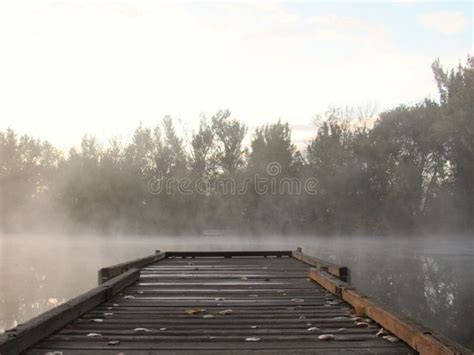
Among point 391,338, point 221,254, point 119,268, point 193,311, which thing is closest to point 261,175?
point 221,254

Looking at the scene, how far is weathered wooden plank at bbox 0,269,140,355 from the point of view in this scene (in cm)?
292

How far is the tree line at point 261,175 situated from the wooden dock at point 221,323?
1059 inches

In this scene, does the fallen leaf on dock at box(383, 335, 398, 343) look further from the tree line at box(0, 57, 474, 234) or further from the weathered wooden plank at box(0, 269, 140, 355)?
the tree line at box(0, 57, 474, 234)

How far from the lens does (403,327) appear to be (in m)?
3.27

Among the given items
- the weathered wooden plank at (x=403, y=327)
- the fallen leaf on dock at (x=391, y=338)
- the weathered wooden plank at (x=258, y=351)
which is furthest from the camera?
the fallen leaf on dock at (x=391, y=338)

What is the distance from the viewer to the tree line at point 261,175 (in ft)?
104

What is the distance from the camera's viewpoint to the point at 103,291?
496 cm

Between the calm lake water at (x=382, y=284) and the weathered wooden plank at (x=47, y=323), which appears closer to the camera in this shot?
the weathered wooden plank at (x=47, y=323)

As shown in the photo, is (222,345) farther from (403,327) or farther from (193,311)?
(193,311)

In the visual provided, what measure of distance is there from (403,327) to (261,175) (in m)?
30.8

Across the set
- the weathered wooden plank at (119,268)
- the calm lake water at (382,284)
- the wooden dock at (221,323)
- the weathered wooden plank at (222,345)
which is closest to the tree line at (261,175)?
the calm lake water at (382,284)

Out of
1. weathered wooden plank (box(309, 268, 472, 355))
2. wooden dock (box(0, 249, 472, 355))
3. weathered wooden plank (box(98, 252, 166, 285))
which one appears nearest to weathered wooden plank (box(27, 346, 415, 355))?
wooden dock (box(0, 249, 472, 355))

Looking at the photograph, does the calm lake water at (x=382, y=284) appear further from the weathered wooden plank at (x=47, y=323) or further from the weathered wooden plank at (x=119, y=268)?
the weathered wooden plank at (x=47, y=323)

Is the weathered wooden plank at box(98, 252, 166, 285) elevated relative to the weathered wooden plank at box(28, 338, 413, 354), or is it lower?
elevated
